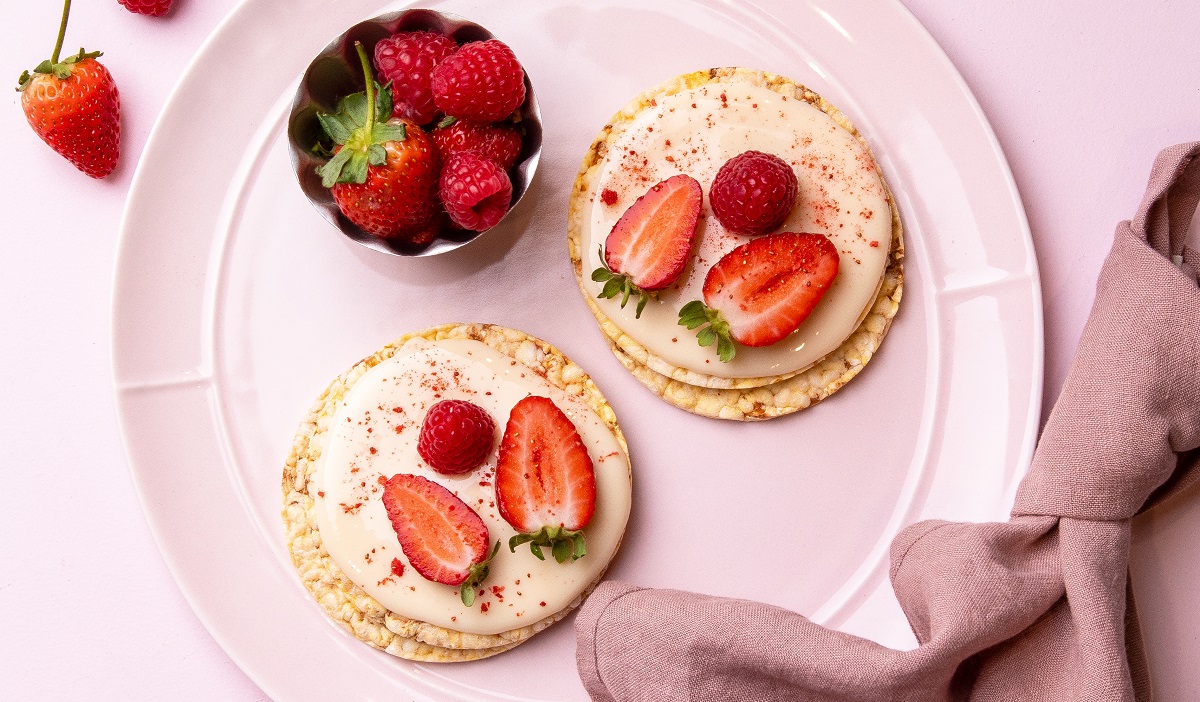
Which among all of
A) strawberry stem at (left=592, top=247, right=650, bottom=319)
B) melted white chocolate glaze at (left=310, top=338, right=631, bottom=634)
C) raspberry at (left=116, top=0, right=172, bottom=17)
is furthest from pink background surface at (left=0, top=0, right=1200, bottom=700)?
strawberry stem at (left=592, top=247, right=650, bottom=319)

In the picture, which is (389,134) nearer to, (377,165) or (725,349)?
(377,165)

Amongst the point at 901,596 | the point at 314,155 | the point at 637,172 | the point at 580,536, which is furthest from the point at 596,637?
the point at 314,155

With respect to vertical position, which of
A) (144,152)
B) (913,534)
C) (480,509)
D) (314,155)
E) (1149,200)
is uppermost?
(1149,200)

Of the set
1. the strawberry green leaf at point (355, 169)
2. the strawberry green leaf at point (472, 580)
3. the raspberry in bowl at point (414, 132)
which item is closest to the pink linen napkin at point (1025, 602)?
the strawberry green leaf at point (472, 580)

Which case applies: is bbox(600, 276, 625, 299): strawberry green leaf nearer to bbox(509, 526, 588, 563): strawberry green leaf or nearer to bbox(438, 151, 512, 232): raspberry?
bbox(438, 151, 512, 232): raspberry

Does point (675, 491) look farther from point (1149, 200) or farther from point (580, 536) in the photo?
point (1149, 200)

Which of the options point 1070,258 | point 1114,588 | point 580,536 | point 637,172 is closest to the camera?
point 1114,588

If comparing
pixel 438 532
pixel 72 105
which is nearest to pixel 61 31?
pixel 72 105
